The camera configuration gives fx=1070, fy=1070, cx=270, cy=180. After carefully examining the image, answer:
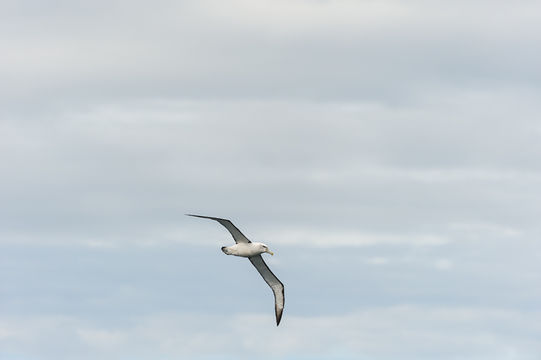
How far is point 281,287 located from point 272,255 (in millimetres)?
4952

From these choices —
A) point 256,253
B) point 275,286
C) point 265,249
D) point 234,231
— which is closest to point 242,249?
point 256,253

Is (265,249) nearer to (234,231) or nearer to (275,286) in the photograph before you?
(234,231)

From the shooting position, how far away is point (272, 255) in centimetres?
8112

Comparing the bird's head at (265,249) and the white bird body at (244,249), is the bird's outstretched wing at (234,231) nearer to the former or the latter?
the white bird body at (244,249)

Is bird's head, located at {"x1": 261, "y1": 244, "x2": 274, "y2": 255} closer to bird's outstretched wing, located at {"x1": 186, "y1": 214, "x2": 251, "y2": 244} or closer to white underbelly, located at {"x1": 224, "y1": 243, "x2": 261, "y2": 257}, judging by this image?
white underbelly, located at {"x1": 224, "y1": 243, "x2": 261, "y2": 257}

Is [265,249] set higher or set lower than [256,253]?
higher

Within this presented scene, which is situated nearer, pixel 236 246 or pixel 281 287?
pixel 236 246

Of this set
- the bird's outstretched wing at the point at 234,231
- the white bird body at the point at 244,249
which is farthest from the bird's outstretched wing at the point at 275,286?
the bird's outstretched wing at the point at 234,231

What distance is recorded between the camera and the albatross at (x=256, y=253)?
78438mm

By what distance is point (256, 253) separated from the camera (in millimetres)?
80562

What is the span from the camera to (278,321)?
82125 mm

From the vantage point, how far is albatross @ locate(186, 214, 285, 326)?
78.4m

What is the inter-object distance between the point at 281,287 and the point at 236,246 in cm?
722

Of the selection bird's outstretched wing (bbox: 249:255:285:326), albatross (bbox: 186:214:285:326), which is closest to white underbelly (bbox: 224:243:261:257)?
albatross (bbox: 186:214:285:326)
